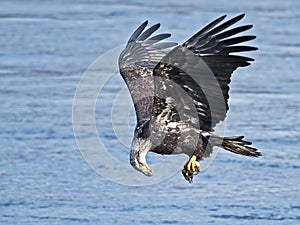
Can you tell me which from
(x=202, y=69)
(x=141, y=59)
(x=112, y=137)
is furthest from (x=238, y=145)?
(x=112, y=137)

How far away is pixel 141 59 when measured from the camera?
7703 millimetres

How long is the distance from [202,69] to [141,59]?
4.15 ft

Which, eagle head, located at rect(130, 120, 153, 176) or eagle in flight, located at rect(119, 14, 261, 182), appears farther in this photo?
eagle head, located at rect(130, 120, 153, 176)

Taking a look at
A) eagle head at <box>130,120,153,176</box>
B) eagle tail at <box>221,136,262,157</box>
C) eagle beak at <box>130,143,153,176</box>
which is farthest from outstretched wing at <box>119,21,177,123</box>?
eagle tail at <box>221,136,262,157</box>

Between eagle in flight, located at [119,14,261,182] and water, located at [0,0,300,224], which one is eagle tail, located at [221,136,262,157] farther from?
water, located at [0,0,300,224]

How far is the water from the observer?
768 centimetres

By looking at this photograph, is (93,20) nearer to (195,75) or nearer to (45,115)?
(45,115)

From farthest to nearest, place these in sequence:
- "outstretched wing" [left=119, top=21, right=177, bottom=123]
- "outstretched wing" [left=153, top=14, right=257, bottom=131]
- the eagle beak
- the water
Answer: the water
"outstretched wing" [left=119, top=21, right=177, bottom=123]
the eagle beak
"outstretched wing" [left=153, top=14, right=257, bottom=131]

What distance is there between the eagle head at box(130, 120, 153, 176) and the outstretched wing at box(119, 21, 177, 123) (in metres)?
0.38

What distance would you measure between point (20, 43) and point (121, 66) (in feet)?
17.4

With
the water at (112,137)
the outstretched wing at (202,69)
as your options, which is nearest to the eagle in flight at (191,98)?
the outstretched wing at (202,69)

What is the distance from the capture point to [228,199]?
7.89 metres

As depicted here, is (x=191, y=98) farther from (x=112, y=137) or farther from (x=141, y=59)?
(x=112, y=137)

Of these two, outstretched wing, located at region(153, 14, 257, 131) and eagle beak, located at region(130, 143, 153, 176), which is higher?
outstretched wing, located at region(153, 14, 257, 131)
